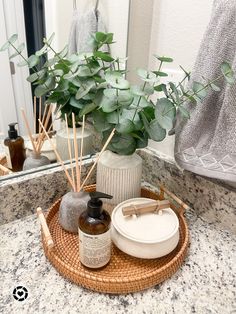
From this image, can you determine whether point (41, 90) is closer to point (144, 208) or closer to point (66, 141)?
point (66, 141)

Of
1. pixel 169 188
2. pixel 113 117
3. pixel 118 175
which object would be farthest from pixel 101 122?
pixel 169 188

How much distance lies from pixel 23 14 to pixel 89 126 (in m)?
0.34

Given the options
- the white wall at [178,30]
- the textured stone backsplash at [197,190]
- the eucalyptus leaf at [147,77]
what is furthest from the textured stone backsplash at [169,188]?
the eucalyptus leaf at [147,77]

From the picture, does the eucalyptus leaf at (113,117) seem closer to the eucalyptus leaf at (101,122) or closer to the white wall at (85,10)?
the eucalyptus leaf at (101,122)

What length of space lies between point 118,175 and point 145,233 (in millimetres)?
154

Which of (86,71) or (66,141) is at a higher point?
(86,71)

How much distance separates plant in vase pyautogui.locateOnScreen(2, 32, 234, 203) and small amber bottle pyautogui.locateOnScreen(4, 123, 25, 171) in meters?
0.15

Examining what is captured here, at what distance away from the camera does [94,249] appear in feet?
1.65

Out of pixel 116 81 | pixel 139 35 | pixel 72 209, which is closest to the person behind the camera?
pixel 116 81

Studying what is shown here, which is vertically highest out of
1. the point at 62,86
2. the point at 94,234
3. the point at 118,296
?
the point at 62,86

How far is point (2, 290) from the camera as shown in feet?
1.62

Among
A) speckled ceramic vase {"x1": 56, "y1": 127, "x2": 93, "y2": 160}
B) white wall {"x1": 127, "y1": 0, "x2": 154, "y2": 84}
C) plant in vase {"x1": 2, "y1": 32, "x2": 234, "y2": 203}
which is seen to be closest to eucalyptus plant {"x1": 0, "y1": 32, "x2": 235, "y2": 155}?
plant in vase {"x1": 2, "y1": 32, "x2": 234, "y2": 203}

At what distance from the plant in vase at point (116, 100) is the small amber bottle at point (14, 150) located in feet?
0.49

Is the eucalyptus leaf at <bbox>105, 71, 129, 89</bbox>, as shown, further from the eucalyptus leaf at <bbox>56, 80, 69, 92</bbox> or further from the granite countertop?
the granite countertop
